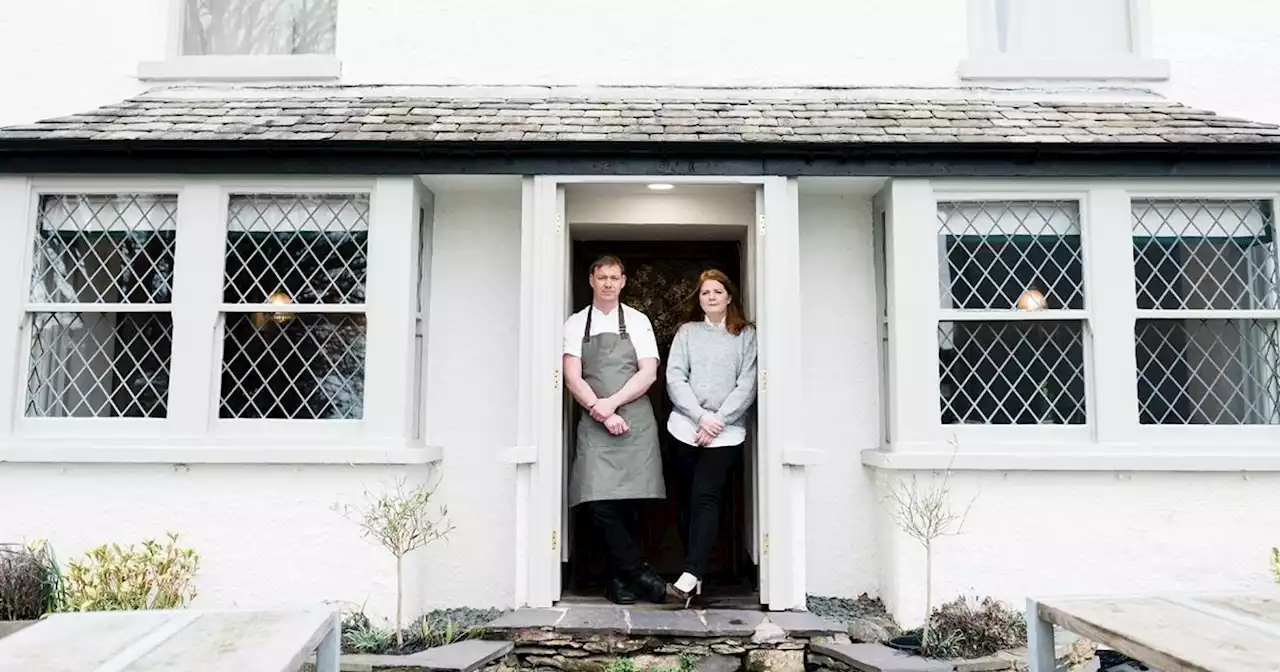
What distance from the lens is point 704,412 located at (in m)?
5.45

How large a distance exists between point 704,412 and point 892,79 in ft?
10.2

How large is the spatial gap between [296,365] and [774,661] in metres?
3.63

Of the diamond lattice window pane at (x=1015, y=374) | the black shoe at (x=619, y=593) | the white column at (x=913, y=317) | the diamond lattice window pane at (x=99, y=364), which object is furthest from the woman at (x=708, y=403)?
the diamond lattice window pane at (x=99, y=364)

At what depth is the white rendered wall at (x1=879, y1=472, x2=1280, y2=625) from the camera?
17.6 ft

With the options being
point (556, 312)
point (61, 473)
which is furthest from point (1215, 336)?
point (61, 473)

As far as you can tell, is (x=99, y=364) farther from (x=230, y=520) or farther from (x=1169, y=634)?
(x=1169, y=634)

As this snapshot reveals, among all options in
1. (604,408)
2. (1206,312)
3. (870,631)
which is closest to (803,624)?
(870,631)

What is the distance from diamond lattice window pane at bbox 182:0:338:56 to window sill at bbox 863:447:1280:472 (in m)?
5.52

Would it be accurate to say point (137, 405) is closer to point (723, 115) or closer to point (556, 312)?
point (556, 312)

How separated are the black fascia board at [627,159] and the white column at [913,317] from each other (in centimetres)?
23

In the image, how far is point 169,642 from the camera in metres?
2.64

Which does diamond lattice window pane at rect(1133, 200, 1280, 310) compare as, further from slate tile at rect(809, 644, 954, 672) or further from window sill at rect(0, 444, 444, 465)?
window sill at rect(0, 444, 444, 465)

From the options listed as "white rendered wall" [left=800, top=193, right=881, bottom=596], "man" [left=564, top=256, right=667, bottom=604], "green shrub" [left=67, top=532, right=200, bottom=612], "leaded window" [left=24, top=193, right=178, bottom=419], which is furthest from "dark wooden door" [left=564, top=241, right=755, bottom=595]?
"leaded window" [left=24, top=193, right=178, bottom=419]

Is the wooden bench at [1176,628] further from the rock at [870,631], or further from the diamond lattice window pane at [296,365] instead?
the diamond lattice window pane at [296,365]
